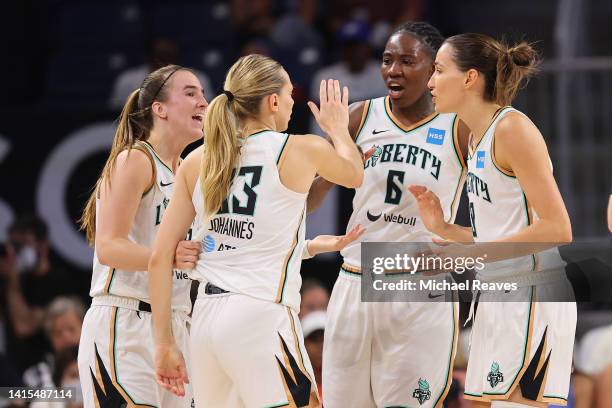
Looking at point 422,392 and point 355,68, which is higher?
point 355,68

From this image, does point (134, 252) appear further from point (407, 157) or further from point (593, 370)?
point (593, 370)

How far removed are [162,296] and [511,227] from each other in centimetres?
168

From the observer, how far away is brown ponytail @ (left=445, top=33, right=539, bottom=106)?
17.2 ft

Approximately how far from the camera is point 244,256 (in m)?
4.80

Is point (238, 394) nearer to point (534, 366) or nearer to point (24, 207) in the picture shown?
point (534, 366)

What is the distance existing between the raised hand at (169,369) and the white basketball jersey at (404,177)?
1.43 metres

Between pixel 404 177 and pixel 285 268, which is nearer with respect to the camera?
pixel 285 268

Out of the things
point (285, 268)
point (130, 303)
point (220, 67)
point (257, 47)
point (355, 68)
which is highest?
point (257, 47)

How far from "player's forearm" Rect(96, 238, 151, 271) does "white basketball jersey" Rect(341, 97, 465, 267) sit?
50.2 inches

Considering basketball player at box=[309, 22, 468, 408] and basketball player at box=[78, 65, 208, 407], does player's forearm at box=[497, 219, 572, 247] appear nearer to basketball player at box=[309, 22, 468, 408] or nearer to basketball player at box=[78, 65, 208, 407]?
basketball player at box=[309, 22, 468, 408]

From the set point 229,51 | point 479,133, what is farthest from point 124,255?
point 229,51

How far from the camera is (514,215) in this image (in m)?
5.04

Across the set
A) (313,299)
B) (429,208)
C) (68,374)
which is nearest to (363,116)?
→ (429,208)

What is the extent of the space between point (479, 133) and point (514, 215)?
489 mm
